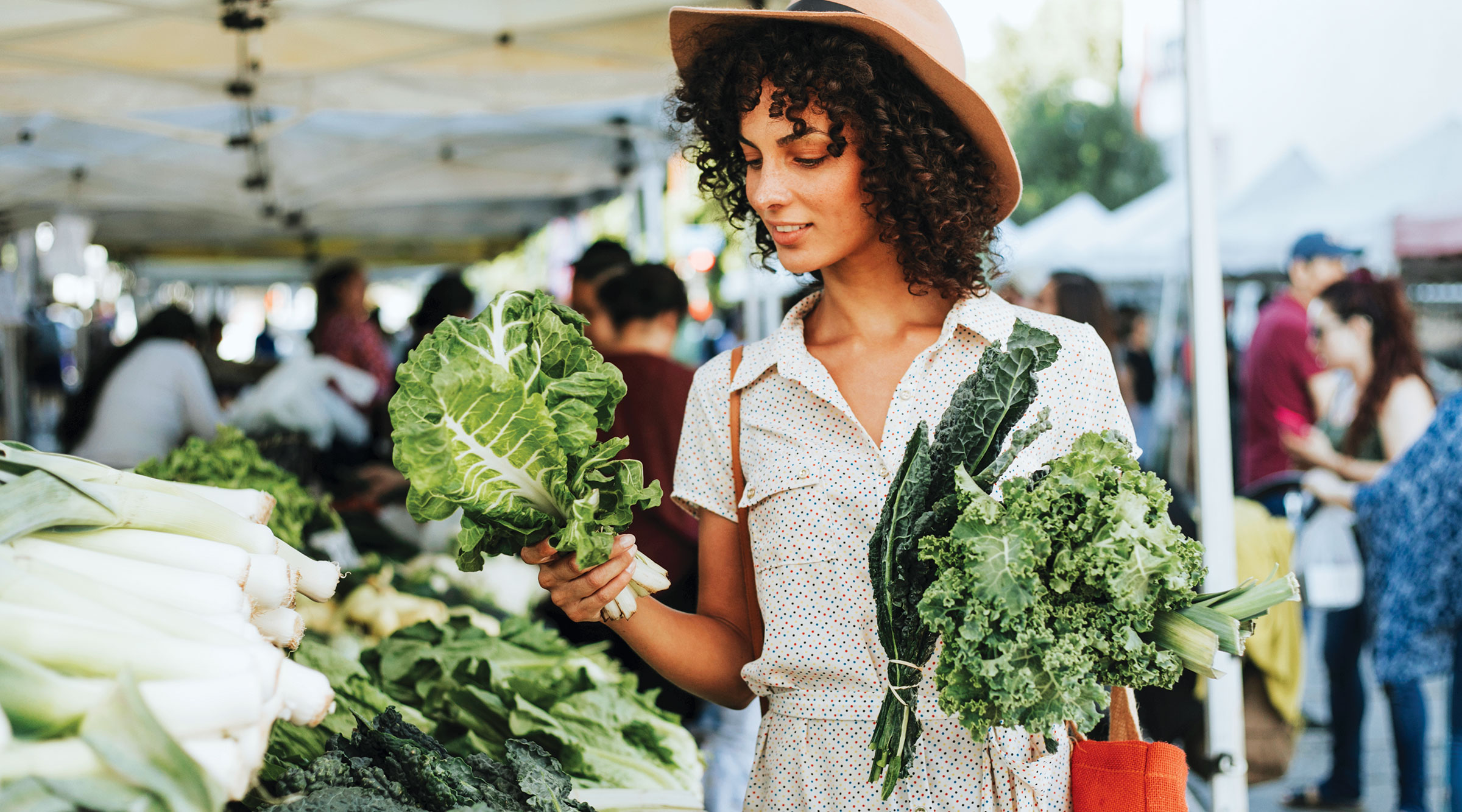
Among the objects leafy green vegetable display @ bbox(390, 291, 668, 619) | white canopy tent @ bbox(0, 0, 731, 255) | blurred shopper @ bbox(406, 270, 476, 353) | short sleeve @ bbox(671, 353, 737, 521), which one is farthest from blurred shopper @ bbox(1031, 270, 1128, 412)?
leafy green vegetable display @ bbox(390, 291, 668, 619)

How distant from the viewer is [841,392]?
1771 millimetres

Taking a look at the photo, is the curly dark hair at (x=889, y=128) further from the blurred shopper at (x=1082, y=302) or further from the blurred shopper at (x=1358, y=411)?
the blurred shopper at (x=1358, y=411)

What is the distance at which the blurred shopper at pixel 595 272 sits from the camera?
414 cm

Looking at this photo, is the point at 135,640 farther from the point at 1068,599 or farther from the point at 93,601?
the point at 1068,599

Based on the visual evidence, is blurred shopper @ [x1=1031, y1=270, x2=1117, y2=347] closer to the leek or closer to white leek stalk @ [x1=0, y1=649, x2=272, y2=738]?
the leek

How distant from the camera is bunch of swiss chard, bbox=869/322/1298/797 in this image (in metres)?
1.23

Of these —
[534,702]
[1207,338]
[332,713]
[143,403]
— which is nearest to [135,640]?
[332,713]

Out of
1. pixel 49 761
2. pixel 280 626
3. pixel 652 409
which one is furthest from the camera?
pixel 652 409

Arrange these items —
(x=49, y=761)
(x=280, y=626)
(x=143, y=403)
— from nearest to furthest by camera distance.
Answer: (x=49, y=761)
(x=280, y=626)
(x=143, y=403)

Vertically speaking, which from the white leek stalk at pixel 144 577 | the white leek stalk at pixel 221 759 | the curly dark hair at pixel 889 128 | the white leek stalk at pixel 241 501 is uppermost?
the curly dark hair at pixel 889 128

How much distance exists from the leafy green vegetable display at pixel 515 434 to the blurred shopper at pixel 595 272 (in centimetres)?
261

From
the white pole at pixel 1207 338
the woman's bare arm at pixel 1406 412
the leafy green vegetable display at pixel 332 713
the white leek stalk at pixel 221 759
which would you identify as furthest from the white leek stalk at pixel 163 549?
the woman's bare arm at pixel 1406 412

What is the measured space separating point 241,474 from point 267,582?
2179 mm

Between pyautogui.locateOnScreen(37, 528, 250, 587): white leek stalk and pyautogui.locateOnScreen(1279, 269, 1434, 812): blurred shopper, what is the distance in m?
5.03
